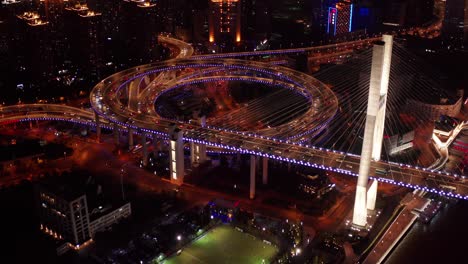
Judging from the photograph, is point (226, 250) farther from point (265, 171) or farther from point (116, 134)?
point (116, 134)

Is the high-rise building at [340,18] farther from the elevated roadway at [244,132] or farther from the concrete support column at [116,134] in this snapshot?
the concrete support column at [116,134]

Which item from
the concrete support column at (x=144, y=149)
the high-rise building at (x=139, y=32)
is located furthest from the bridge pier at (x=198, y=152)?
the high-rise building at (x=139, y=32)

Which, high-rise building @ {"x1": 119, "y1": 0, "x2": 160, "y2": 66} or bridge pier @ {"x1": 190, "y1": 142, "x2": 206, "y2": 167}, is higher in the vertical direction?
high-rise building @ {"x1": 119, "y1": 0, "x2": 160, "y2": 66}

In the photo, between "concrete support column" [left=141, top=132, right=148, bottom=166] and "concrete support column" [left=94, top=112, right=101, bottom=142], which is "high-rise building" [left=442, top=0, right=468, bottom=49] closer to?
"concrete support column" [left=141, top=132, right=148, bottom=166]

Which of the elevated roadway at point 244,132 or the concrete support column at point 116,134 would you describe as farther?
the concrete support column at point 116,134

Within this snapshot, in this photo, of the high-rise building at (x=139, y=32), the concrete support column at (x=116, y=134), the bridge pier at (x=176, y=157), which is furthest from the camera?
the high-rise building at (x=139, y=32)

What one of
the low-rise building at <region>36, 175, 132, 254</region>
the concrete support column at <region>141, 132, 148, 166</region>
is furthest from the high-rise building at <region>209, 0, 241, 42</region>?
the low-rise building at <region>36, 175, 132, 254</region>
